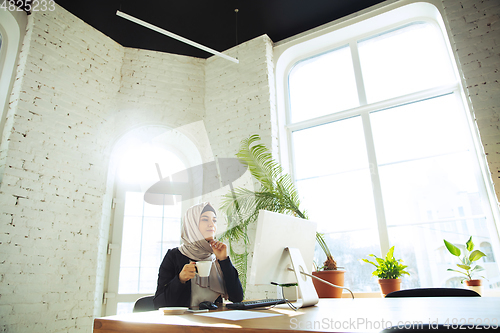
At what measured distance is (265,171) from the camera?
3.38 metres

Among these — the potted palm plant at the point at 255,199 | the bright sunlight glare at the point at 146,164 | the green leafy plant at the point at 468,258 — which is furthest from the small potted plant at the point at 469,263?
the bright sunlight glare at the point at 146,164

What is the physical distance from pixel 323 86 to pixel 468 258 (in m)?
2.54

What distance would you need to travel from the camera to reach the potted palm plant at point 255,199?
10.7ft

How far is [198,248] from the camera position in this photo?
1989mm

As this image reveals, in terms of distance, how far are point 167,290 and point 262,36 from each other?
361 cm

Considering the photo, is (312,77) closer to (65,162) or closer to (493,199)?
(493,199)

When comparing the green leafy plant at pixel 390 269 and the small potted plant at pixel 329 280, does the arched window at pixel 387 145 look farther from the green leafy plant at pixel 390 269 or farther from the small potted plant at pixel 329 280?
the small potted plant at pixel 329 280

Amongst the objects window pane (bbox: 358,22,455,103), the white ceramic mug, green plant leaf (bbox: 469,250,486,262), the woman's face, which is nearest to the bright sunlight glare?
the woman's face

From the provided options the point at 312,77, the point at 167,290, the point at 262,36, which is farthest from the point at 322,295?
the point at 262,36

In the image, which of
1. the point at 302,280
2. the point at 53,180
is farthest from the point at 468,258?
the point at 53,180

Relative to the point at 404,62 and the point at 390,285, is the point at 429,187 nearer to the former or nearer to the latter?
the point at 390,285

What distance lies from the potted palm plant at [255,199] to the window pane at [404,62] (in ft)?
5.08

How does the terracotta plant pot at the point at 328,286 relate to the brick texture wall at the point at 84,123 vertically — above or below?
below

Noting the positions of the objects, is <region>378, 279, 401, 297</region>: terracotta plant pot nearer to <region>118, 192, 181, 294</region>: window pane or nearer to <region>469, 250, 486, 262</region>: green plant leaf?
<region>469, 250, 486, 262</region>: green plant leaf
